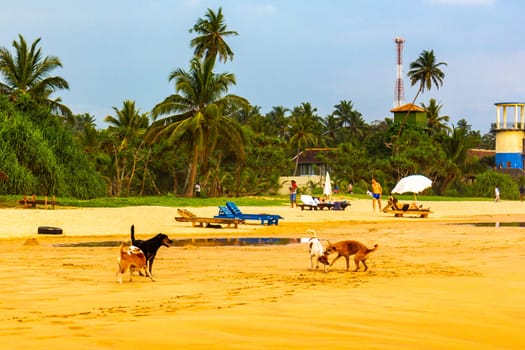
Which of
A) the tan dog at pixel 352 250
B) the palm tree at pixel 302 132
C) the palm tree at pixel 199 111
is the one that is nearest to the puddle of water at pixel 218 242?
the tan dog at pixel 352 250

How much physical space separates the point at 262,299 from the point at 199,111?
43.0m

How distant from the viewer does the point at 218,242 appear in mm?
20578

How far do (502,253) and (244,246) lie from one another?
619 centimetres

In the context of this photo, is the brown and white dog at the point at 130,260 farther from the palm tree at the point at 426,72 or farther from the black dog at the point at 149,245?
the palm tree at the point at 426,72

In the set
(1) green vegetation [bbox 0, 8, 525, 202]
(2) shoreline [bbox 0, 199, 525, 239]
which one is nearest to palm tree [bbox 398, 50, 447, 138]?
(1) green vegetation [bbox 0, 8, 525, 202]

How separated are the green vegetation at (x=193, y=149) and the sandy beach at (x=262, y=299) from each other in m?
22.2

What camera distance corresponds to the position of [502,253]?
53.1 ft

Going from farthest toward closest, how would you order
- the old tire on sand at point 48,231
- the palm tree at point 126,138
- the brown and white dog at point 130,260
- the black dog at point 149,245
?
the palm tree at point 126,138 < the old tire on sand at point 48,231 < the black dog at point 149,245 < the brown and white dog at point 130,260

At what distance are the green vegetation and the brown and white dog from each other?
25.3 m

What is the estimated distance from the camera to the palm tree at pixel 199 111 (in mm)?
50500

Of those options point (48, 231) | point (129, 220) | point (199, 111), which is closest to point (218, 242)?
point (48, 231)

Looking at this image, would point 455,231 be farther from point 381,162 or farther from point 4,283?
point 381,162

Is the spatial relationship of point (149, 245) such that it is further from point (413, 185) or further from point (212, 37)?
point (212, 37)

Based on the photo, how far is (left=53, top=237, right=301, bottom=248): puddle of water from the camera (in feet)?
63.8
